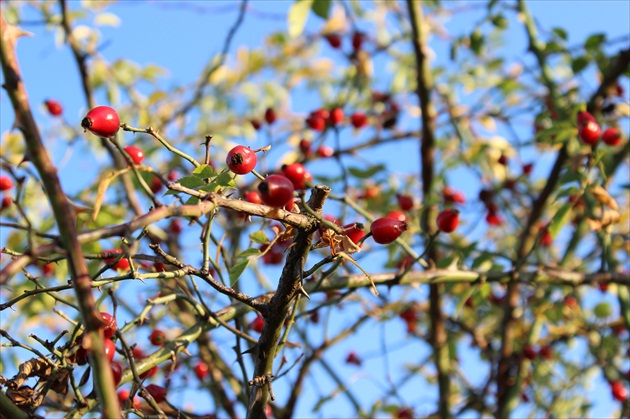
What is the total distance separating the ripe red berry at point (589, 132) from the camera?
2354mm

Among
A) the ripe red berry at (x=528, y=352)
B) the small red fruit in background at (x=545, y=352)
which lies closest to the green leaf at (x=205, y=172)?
the ripe red berry at (x=528, y=352)

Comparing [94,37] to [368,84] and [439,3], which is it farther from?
[439,3]

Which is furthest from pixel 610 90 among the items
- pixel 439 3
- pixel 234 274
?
pixel 234 274

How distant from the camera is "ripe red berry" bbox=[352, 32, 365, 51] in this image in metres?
4.29

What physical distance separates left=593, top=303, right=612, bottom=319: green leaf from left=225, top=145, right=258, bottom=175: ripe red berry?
281cm

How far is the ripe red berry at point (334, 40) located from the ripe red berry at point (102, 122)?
10.8 ft

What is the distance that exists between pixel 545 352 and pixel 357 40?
214cm

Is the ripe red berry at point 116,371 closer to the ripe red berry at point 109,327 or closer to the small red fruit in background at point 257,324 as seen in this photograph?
the ripe red berry at point 109,327

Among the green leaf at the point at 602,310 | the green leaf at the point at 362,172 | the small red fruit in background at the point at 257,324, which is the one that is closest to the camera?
the small red fruit in background at the point at 257,324

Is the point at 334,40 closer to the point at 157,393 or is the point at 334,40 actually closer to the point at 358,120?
the point at 358,120

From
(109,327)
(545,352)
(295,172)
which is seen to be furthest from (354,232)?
(545,352)

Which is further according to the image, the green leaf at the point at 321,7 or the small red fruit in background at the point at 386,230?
the green leaf at the point at 321,7

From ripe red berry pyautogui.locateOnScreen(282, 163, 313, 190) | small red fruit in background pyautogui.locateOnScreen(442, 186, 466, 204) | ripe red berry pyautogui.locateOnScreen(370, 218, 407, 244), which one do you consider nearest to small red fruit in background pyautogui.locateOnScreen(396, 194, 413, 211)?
small red fruit in background pyautogui.locateOnScreen(442, 186, 466, 204)

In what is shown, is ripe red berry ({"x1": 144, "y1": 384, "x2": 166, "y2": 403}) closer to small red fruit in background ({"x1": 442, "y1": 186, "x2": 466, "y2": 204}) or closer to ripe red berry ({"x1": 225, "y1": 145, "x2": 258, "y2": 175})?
ripe red berry ({"x1": 225, "y1": 145, "x2": 258, "y2": 175})
